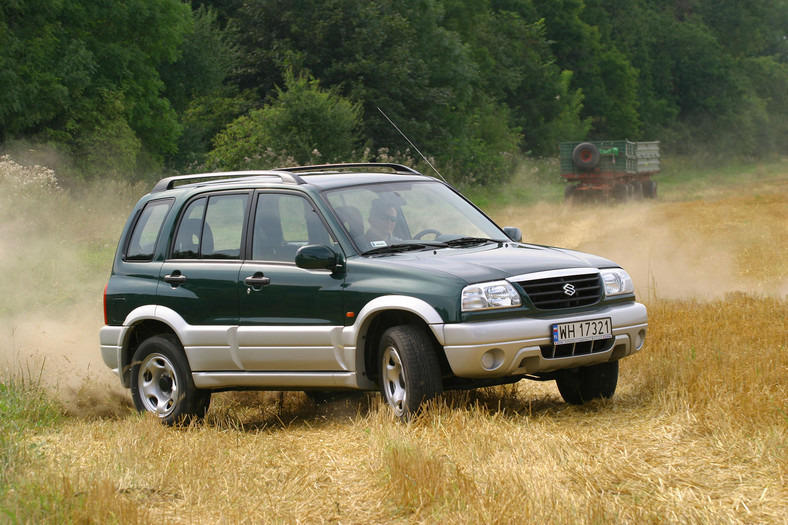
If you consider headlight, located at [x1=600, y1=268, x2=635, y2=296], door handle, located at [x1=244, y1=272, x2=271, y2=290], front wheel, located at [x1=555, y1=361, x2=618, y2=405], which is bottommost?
front wheel, located at [x1=555, y1=361, x2=618, y2=405]

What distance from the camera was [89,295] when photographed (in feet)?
48.6

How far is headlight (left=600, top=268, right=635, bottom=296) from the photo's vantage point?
7.07 m

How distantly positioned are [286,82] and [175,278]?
28.1 meters

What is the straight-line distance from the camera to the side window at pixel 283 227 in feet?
24.5

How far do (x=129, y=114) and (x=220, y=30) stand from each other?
38.4 feet

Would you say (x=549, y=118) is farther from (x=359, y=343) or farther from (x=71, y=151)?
(x=359, y=343)

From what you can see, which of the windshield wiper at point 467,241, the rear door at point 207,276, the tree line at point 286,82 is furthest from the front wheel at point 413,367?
the tree line at point 286,82

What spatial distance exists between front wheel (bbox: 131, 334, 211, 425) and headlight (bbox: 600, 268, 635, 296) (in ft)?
9.82

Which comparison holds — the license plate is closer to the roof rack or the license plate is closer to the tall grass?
the tall grass

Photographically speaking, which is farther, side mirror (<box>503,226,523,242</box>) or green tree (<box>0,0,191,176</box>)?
green tree (<box>0,0,191,176</box>)

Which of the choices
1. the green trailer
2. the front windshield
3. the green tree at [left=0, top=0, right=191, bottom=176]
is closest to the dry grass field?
the front windshield

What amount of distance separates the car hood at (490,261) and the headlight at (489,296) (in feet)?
0.17

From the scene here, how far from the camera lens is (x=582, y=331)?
22.2ft

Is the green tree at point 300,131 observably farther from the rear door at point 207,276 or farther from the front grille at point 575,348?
the front grille at point 575,348
